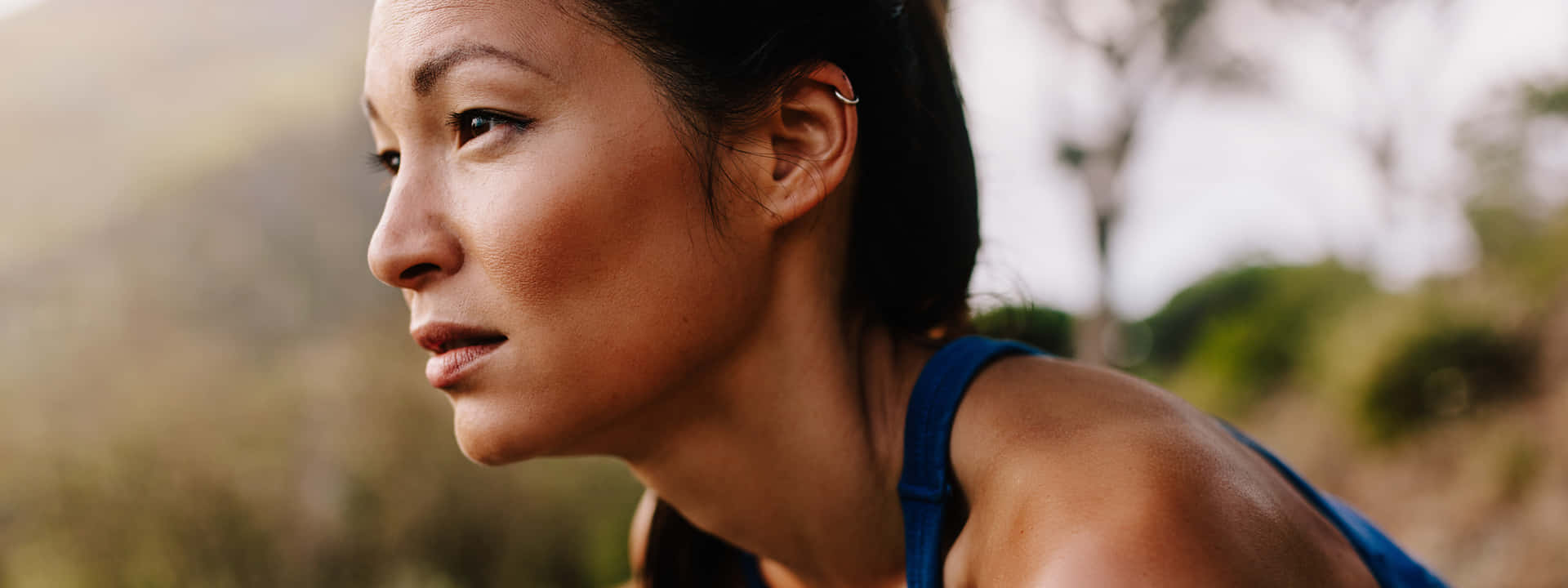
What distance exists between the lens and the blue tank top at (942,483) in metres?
1.43

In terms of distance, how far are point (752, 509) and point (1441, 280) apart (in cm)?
728

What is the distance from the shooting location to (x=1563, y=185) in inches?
257

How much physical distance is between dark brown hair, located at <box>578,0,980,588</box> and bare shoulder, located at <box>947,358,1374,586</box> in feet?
0.94

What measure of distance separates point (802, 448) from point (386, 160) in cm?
87

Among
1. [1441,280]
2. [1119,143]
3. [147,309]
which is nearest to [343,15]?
[147,309]

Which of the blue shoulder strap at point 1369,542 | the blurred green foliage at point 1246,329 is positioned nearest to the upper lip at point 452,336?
the blue shoulder strap at point 1369,542

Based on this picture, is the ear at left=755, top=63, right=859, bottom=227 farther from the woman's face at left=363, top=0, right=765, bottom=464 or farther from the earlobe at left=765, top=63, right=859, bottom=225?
the woman's face at left=363, top=0, right=765, bottom=464

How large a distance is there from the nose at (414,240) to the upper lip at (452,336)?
7 cm

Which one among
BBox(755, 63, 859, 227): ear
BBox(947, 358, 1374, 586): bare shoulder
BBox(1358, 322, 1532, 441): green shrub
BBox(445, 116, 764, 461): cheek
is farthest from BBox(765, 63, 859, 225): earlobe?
BBox(1358, 322, 1532, 441): green shrub

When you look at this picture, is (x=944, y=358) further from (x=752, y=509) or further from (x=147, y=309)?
(x=147, y=309)

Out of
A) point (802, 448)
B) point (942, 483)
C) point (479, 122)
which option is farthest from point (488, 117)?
point (942, 483)

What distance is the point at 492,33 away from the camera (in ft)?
4.24

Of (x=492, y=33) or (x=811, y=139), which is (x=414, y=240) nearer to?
(x=492, y=33)

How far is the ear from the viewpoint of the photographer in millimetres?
1456
